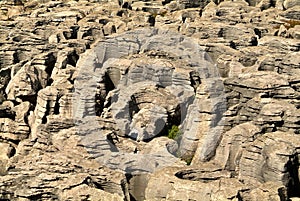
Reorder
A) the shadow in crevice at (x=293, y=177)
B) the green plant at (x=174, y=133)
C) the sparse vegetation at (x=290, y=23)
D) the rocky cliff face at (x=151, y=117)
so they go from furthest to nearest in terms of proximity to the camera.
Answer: the sparse vegetation at (x=290, y=23) → the green plant at (x=174, y=133) → the shadow in crevice at (x=293, y=177) → the rocky cliff face at (x=151, y=117)

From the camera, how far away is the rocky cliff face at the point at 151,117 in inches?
402

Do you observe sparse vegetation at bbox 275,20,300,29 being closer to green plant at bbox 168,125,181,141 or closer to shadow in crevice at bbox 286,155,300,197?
green plant at bbox 168,125,181,141

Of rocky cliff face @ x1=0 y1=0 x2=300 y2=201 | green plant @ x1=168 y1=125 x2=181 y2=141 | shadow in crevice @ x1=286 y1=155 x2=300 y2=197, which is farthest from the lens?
green plant @ x1=168 y1=125 x2=181 y2=141

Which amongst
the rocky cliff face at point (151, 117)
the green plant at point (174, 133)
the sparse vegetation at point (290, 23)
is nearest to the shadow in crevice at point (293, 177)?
the rocky cliff face at point (151, 117)

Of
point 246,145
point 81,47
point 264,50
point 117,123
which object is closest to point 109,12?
point 81,47

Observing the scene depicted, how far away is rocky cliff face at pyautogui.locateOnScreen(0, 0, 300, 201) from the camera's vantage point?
402 inches

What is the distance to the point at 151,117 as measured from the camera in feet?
43.5

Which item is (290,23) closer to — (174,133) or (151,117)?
(174,133)

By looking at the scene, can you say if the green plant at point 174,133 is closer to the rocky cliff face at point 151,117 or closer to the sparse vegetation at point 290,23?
the rocky cliff face at point 151,117

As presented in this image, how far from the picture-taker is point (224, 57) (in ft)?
55.8

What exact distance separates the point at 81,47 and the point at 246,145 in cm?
995

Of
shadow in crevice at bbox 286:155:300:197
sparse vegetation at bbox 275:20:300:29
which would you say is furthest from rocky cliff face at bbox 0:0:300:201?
sparse vegetation at bbox 275:20:300:29

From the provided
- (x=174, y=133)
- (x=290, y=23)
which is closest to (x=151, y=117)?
(x=174, y=133)

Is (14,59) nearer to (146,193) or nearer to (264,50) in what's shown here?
(264,50)
